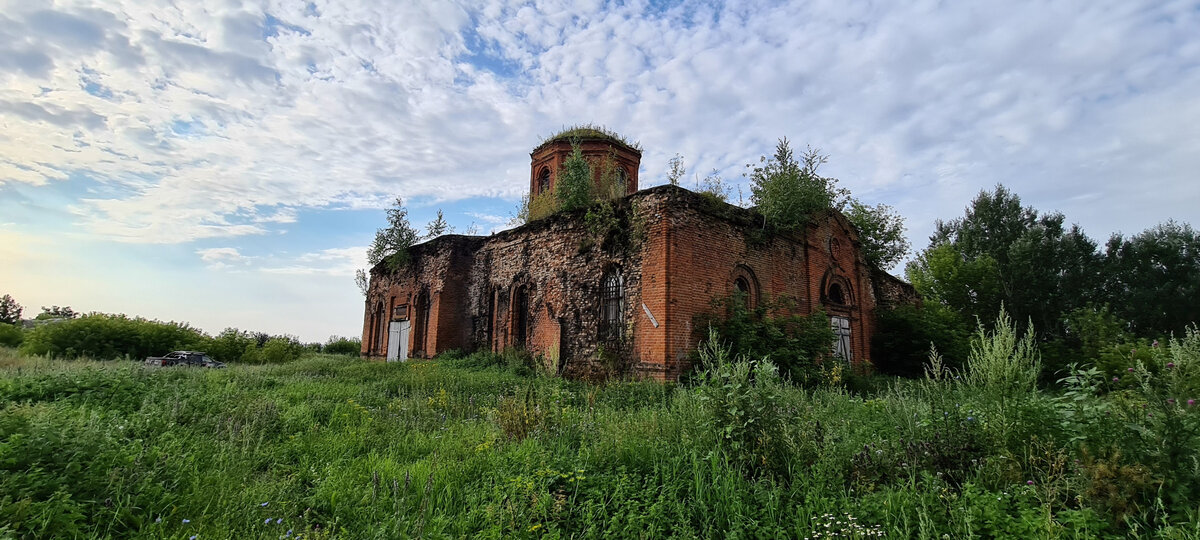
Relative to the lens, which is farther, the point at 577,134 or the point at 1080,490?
the point at 577,134

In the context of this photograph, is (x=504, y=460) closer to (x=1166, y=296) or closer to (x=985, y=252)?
(x=985, y=252)

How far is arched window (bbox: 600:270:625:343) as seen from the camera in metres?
12.8

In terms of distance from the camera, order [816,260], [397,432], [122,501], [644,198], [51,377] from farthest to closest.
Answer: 1. [816,260]
2. [644,198]
3. [51,377]
4. [397,432]
5. [122,501]

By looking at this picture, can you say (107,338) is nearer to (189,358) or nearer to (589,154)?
(189,358)

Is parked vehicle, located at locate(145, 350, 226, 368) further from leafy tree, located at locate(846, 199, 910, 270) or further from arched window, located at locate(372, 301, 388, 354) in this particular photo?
leafy tree, located at locate(846, 199, 910, 270)

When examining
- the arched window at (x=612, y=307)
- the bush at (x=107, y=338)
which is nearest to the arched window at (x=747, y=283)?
the arched window at (x=612, y=307)

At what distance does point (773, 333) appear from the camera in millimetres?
11820

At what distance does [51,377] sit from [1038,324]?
4081 centimetres

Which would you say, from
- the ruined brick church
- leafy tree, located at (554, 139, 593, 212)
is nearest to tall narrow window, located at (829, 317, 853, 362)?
the ruined brick church

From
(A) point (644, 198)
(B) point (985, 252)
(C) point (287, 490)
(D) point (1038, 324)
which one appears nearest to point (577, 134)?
(A) point (644, 198)

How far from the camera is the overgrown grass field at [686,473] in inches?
131

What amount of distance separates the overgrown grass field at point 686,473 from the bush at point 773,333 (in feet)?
18.2

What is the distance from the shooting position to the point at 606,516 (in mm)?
3893

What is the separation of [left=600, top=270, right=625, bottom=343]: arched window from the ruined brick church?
0.09 ft
